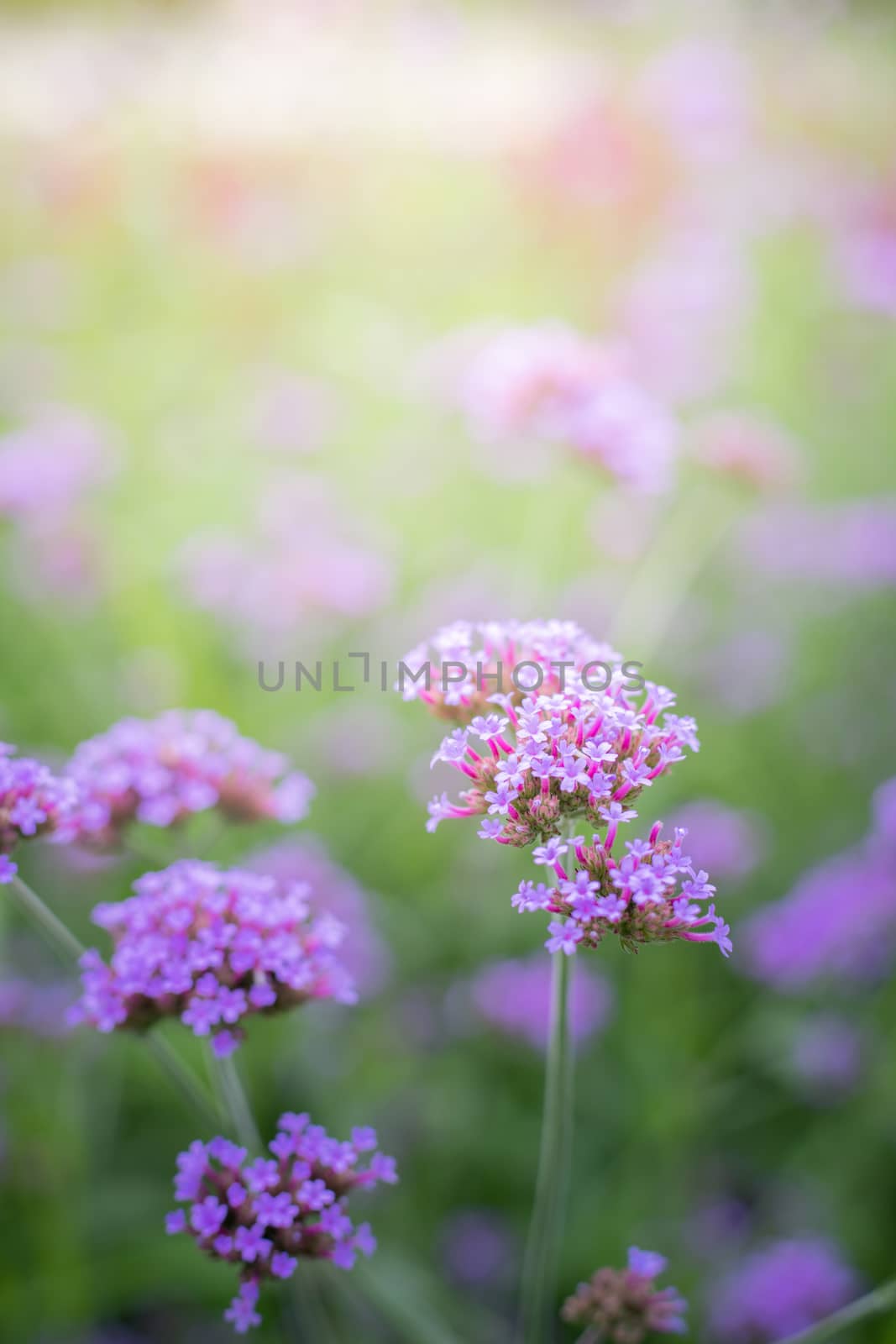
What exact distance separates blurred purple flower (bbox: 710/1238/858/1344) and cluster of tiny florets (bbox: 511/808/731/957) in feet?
3.81

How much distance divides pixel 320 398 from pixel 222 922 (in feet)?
8.69

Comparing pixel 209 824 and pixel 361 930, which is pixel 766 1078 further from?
pixel 209 824

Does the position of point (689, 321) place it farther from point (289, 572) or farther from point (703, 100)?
point (289, 572)

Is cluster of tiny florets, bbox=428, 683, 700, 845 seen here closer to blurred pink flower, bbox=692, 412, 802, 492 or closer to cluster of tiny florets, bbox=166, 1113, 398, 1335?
cluster of tiny florets, bbox=166, 1113, 398, 1335

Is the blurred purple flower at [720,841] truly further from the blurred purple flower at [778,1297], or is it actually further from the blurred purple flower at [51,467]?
the blurred purple flower at [51,467]

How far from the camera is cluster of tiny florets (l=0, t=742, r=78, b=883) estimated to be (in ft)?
3.09

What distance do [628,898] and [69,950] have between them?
609 millimetres

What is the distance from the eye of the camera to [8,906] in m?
2.02

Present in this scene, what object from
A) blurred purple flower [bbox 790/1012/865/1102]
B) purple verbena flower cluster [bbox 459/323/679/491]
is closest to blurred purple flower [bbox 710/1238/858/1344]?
→ blurred purple flower [bbox 790/1012/865/1102]

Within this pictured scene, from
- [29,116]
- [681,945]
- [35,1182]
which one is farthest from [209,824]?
[29,116]

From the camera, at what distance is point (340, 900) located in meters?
1.89

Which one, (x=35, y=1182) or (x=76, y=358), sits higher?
(x=76, y=358)

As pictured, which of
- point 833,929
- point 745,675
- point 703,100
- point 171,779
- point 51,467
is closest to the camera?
point 171,779

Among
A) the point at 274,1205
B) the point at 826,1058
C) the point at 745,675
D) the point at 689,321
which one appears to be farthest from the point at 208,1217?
the point at 689,321
